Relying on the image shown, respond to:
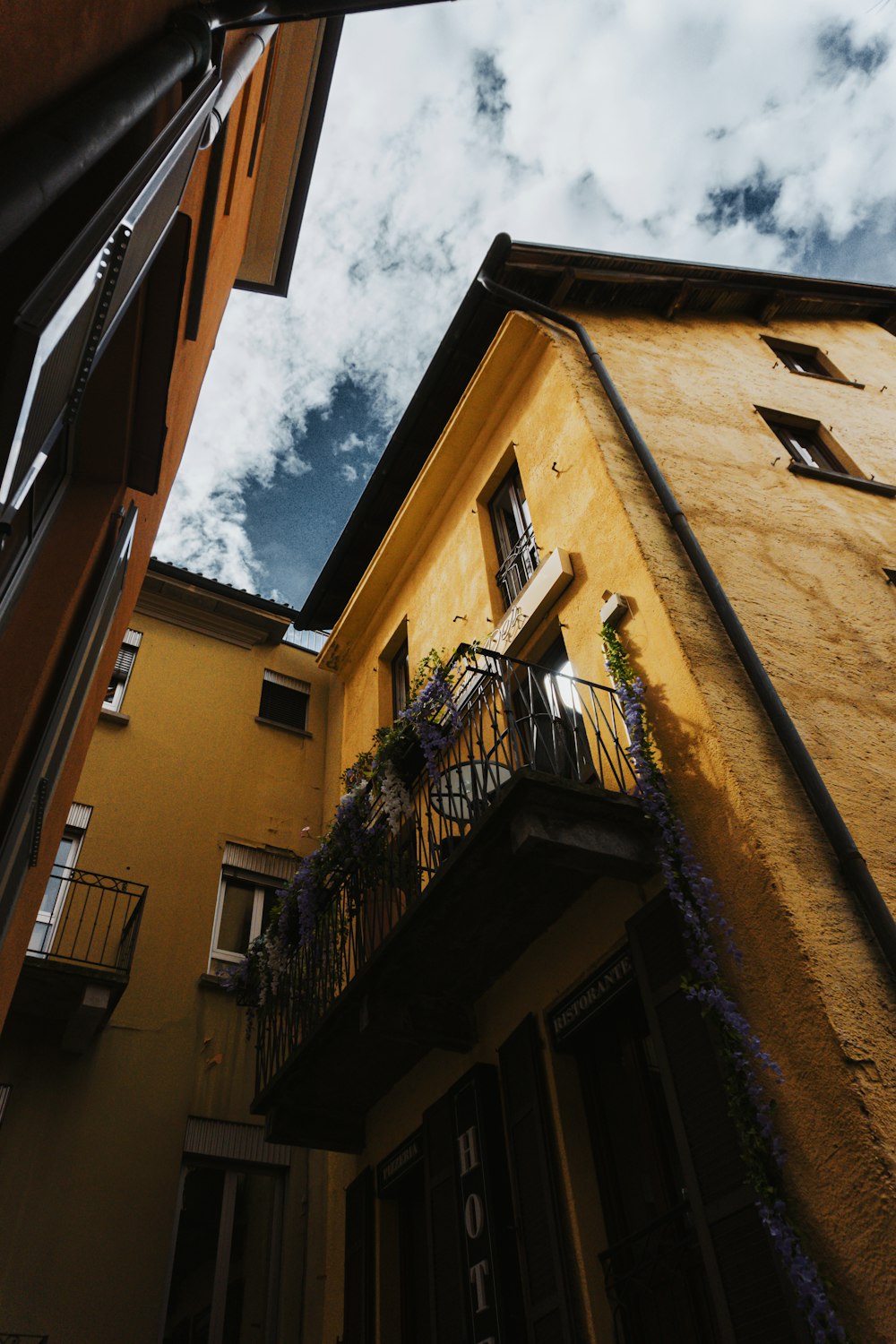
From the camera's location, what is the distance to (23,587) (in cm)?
400

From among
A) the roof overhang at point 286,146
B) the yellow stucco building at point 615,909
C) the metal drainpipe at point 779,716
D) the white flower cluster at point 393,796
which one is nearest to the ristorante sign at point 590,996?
the yellow stucco building at point 615,909

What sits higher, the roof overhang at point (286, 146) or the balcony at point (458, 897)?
the roof overhang at point (286, 146)

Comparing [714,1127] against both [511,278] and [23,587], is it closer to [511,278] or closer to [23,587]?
[23,587]

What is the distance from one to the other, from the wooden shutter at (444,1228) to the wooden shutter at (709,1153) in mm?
2270

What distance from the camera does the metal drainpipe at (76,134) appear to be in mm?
2293

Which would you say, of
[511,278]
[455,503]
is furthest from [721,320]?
[455,503]

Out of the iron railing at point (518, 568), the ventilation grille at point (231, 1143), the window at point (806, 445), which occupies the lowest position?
the ventilation grille at point (231, 1143)

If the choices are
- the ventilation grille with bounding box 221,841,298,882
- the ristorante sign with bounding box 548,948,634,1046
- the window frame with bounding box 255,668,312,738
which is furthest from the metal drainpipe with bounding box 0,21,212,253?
the window frame with bounding box 255,668,312,738

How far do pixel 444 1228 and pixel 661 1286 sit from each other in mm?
2028

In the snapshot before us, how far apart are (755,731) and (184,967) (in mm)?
6788

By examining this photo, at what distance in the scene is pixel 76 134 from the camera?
2.67 meters

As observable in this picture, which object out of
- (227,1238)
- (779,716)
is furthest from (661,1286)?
(227,1238)

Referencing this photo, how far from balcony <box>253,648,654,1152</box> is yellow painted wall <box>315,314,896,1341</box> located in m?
0.34

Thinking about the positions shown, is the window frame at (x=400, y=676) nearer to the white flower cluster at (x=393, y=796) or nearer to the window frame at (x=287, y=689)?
the window frame at (x=287, y=689)
